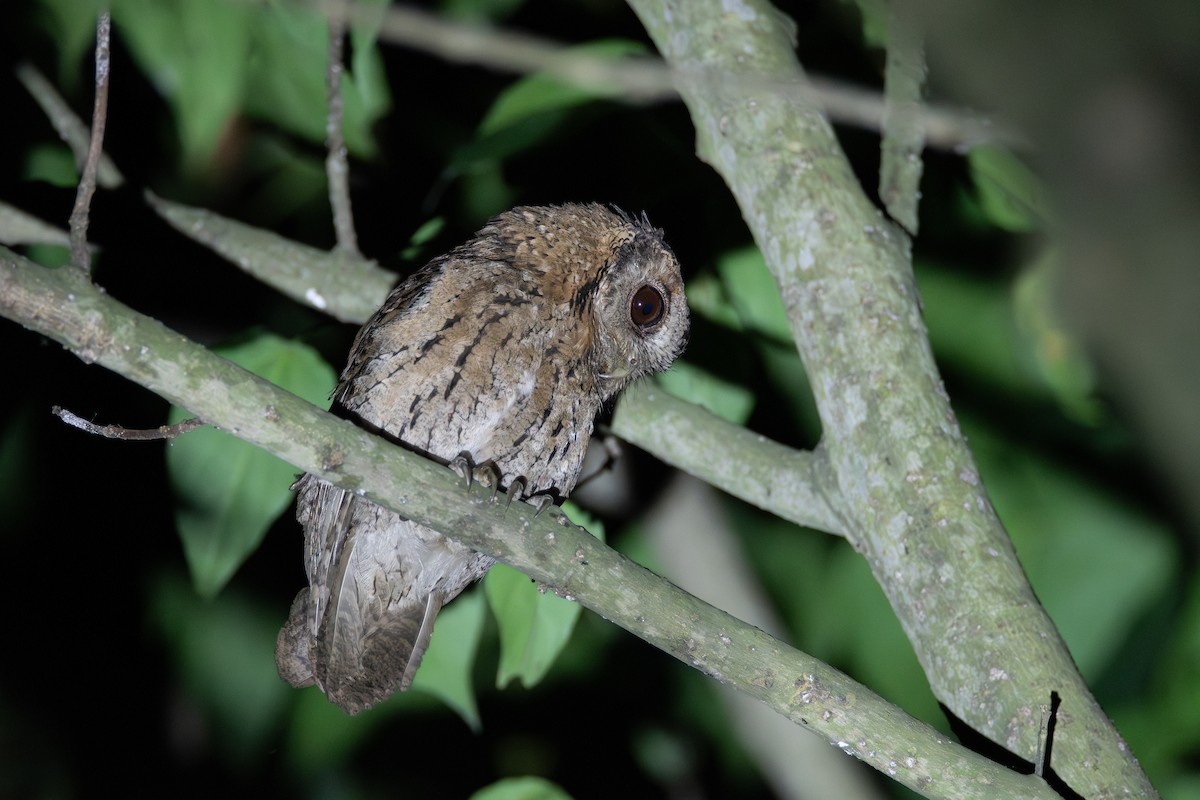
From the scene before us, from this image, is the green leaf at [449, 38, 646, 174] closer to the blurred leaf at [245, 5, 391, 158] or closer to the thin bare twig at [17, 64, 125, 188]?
the blurred leaf at [245, 5, 391, 158]

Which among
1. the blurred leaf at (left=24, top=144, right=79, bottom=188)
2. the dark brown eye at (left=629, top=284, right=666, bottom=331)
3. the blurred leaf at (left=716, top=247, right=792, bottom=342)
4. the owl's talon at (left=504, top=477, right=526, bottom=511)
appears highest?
the blurred leaf at (left=716, top=247, right=792, bottom=342)

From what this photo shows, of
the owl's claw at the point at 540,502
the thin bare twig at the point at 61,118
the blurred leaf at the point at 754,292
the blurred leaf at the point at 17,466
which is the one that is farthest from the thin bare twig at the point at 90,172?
the blurred leaf at the point at 17,466

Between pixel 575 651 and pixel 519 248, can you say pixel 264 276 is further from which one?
pixel 575 651

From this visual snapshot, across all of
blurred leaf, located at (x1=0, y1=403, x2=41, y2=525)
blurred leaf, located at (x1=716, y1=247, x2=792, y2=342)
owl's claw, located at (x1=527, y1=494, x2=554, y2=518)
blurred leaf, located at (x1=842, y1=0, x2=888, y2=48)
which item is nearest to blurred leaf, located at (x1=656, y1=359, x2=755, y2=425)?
blurred leaf, located at (x1=716, y1=247, x2=792, y2=342)

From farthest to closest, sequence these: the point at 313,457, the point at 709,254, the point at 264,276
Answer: the point at 709,254, the point at 264,276, the point at 313,457

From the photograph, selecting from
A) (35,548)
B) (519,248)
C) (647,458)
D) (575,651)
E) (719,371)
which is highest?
(519,248)

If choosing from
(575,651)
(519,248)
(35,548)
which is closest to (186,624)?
(35,548)

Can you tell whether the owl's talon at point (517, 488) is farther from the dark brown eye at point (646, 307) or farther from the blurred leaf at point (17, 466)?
the blurred leaf at point (17, 466)
